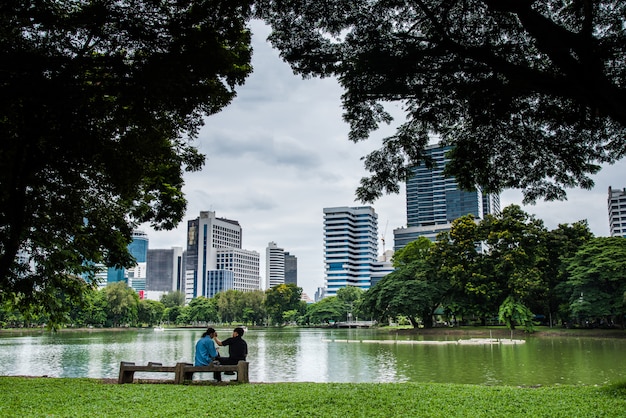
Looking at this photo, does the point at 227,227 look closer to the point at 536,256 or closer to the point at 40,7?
the point at 536,256

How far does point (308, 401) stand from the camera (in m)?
7.54

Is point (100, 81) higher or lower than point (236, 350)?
higher

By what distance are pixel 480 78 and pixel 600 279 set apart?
117 ft

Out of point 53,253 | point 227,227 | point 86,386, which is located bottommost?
point 86,386

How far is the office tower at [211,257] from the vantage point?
6747 inches

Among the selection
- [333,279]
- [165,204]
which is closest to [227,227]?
[333,279]

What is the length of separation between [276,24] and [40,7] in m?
2.98

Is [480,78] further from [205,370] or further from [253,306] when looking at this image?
[253,306]

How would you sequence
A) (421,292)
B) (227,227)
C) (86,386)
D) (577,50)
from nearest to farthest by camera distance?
(577,50) → (86,386) → (421,292) → (227,227)

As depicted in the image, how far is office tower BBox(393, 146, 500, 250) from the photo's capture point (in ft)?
479

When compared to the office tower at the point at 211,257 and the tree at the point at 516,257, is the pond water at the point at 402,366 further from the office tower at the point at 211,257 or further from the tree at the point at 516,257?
the office tower at the point at 211,257

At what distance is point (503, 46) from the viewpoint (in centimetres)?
670

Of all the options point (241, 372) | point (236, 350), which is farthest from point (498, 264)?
point (241, 372)

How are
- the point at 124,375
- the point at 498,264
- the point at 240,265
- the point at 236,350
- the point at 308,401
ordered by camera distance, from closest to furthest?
the point at 308,401
the point at 124,375
the point at 236,350
the point at 498,264
the point at 240,265
